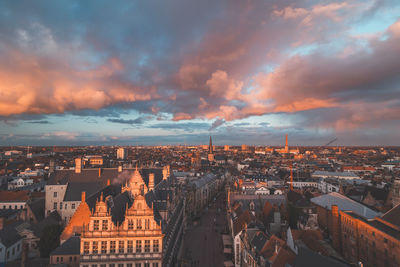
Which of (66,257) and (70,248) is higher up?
(70,248)

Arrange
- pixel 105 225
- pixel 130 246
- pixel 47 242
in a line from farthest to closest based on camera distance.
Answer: pixel 47 242 < pixel 105 225 < pixel 130 246

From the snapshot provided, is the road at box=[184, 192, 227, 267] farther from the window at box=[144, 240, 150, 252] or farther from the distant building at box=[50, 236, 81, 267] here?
the distant building at box=[50, 236, 81, 267]

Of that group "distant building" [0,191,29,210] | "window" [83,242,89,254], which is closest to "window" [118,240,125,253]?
"window" [83,242,89,254]

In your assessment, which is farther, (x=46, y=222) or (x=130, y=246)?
(x=46, y=222)

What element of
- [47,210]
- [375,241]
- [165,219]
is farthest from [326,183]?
[47,210]

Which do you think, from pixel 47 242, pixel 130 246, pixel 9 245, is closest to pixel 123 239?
pixel 130 246

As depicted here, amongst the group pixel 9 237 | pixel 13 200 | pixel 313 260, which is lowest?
pixel 9 237

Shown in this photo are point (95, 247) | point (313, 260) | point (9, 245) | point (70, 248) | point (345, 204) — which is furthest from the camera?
point (345, 204)

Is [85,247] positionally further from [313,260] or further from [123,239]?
[313,260]
